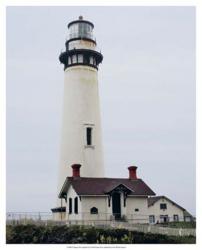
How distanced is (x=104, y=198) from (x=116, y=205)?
73 centimetres

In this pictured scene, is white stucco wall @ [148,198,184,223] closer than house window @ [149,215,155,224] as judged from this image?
No

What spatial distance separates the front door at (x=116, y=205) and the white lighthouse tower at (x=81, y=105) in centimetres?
239

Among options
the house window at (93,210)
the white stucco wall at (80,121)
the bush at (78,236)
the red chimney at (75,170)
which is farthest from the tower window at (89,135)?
the bush at (78,236)

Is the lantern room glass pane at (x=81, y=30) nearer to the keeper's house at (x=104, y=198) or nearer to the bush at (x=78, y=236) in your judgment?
the keeper's house at (x=104, y=198)

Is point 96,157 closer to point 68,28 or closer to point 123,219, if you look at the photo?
point 123,219

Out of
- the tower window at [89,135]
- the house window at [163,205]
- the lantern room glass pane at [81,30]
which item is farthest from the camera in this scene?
the lantern room glass pane at [81,30]

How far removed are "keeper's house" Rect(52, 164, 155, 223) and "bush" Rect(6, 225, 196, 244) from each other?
2891mm

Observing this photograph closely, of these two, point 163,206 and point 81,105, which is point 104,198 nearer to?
point 163,206

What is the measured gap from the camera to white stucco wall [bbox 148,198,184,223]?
22.0 m

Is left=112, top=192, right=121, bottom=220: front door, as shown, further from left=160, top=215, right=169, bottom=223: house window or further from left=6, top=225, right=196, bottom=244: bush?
left=6, top=225, right=196, bottom=244: bush

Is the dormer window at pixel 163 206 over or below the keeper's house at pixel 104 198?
below

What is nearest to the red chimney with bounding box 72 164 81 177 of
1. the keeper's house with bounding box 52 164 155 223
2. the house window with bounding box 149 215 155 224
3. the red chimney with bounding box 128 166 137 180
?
the keeper's house with bounding box 52 164 155 223

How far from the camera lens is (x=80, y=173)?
20.8 meters

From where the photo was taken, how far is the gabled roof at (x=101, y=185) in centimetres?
1866
